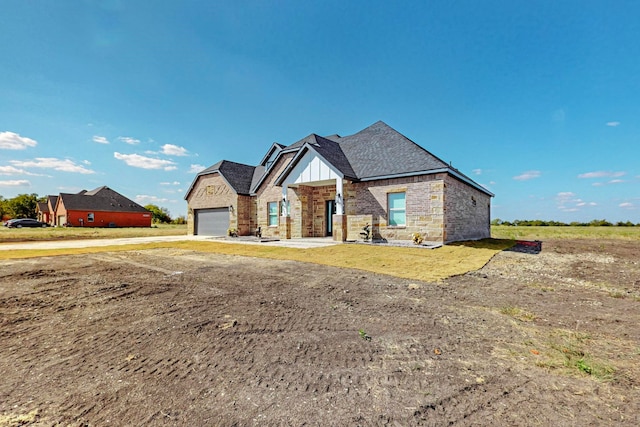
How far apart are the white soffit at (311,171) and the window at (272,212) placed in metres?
3.52

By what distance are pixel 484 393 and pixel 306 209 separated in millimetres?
15965

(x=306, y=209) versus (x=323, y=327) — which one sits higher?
(x=306, y=209)

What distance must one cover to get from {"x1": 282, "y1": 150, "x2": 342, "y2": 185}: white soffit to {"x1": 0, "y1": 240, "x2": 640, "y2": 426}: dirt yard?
31.2 ft

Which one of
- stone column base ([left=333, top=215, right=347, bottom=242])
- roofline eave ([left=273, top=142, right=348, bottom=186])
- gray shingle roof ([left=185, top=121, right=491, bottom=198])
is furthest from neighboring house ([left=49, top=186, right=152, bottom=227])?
stone column base ([left=333, top=215, right=347, bottom=242])

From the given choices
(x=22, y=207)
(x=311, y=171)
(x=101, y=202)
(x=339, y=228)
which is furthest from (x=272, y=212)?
(x=22, y=207)

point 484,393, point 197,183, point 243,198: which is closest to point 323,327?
point 484,393

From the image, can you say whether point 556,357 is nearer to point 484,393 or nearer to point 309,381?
point 484,393

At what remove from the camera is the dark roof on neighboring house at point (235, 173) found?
22109 millimetres

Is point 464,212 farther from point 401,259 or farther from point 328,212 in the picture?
point 401,259

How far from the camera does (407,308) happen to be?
15.3 feet

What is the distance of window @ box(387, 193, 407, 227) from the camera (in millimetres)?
14008

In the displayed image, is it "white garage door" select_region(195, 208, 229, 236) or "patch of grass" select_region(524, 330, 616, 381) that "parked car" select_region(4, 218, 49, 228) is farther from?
"patch of grass" select_region(524, 330, 616, 381)

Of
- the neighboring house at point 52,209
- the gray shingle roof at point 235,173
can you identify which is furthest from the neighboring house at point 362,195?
the neighboring house at point 52,209

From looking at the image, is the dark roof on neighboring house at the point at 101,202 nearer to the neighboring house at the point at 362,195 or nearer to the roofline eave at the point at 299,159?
the neighboring house at the point at 362,195
